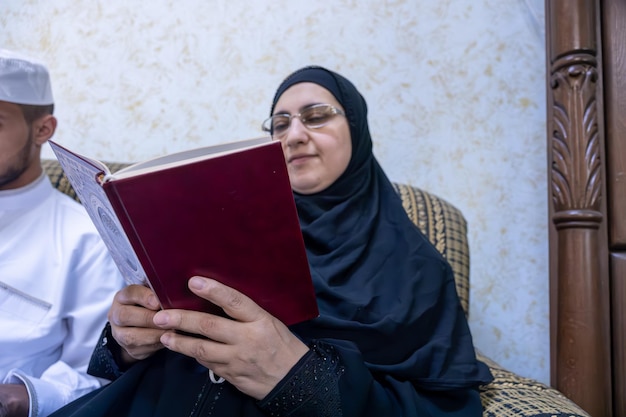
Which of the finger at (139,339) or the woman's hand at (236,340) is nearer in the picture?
the woman's hand at (236,340)

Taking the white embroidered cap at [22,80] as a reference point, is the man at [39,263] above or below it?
below

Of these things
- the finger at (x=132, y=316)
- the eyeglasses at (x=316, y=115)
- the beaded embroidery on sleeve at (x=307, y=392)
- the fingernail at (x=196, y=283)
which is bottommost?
the beaded embroidery on sleeve at (x=307, y=392)

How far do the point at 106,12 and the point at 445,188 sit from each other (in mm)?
1392

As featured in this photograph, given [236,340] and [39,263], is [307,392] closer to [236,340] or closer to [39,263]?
[236,340]

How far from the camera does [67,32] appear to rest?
1.64 metres

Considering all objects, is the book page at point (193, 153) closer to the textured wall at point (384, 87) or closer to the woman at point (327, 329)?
the woman at point (327, 329)

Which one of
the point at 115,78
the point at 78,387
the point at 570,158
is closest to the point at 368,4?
the point at 570,158

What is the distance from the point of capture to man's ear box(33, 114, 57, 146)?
1093 mm

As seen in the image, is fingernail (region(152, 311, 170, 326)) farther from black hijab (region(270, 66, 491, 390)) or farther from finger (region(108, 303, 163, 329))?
black hijab (region(270, 66, 491, 390))

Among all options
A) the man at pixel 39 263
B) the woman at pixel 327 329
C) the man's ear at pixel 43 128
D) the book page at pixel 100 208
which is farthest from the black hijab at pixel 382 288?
the man's ear at pixel 43 128

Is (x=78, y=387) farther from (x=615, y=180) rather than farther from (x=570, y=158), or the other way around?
(x=615, y=180)

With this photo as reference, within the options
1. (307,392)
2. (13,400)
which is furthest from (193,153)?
(13,400)

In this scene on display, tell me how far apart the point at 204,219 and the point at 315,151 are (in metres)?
0.60

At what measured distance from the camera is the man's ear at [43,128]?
3.59ft
